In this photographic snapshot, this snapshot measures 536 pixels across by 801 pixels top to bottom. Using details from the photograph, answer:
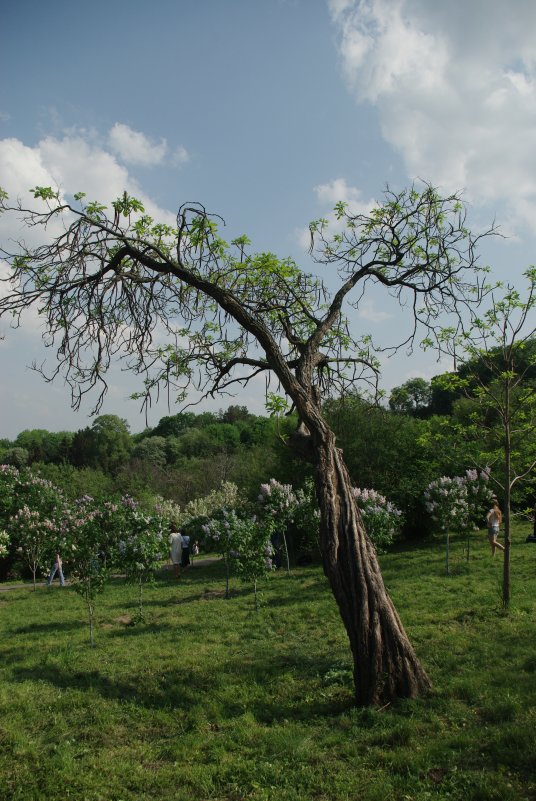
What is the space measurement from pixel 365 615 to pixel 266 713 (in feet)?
4.69

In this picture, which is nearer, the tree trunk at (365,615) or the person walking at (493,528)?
the tree trunk at (365,615)

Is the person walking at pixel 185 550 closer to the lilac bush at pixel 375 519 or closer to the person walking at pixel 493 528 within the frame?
the lilac bush at pixel 375 519

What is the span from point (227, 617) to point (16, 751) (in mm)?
6204

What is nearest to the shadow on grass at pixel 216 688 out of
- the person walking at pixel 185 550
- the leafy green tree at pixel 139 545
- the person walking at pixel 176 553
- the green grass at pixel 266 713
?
the green grass at pixel 266 713

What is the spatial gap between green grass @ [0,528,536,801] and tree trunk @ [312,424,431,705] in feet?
0.78

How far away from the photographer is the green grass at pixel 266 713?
13.6ft

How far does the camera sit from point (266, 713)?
220 inches

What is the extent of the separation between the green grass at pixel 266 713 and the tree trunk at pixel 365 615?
24 cm

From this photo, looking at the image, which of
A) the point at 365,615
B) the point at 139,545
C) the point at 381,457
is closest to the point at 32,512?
the point at 139,545

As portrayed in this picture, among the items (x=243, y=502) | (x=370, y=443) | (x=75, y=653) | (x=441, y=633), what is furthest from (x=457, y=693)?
(x=243, y=502)

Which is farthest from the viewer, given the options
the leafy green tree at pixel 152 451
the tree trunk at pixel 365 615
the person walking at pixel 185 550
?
the leafy green tree at pixel 152 451

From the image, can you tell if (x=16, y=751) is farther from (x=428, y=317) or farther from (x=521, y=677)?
(x=428, y=317)

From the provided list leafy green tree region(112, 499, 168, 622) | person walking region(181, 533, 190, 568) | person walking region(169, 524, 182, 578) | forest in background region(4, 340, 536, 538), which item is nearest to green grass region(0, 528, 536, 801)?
leafy green tree region(112, 499, 168, 622)

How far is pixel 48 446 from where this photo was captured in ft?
248
